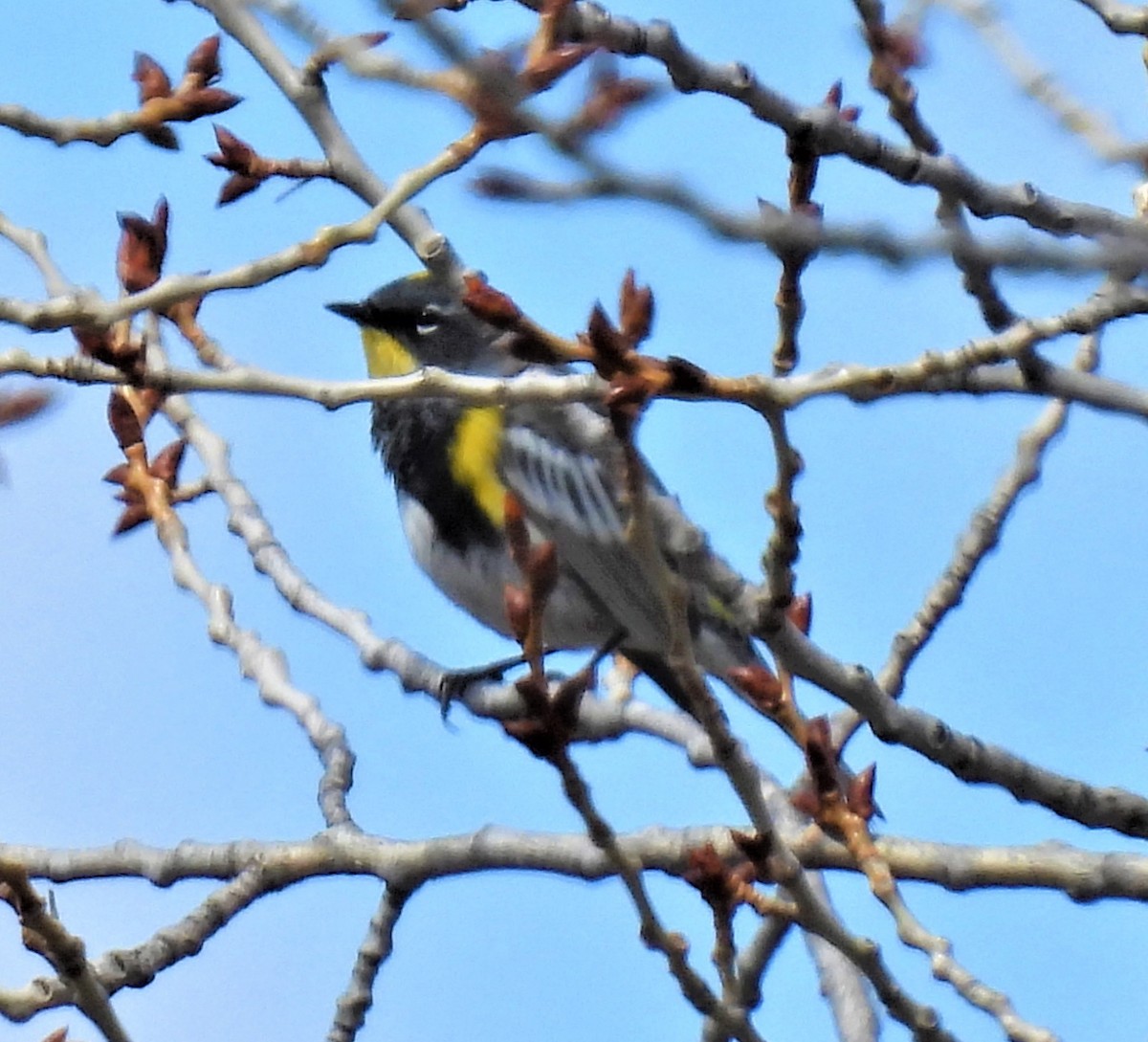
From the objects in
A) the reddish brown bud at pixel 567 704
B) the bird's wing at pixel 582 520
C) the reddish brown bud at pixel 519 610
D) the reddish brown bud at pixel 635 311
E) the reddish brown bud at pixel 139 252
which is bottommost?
the reddish brown bud at pixel 567 704

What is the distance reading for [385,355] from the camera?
703 centimetres

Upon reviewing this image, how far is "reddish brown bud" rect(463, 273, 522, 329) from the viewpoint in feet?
8.27

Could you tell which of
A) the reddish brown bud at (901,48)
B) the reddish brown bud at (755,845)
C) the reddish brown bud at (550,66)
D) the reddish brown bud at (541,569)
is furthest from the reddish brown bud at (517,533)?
the reddish brown bud at (901,48)

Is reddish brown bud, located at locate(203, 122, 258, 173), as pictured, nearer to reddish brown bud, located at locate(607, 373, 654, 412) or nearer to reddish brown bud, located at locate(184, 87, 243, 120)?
reddish brown bud, located at locate(184, 87, 243, 120)

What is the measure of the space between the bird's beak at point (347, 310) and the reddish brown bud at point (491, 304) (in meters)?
4.49

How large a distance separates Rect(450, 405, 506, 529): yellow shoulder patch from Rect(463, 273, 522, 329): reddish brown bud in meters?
3.47

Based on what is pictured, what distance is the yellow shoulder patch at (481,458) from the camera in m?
6.10

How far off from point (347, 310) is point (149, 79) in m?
3.14

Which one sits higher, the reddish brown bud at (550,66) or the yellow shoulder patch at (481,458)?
the yellow shoulder patch at (481,458)

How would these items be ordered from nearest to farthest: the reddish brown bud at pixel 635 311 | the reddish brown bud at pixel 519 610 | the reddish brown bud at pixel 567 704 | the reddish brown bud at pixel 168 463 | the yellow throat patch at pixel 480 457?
the reddish brown bud at pixel 635 311
the reddish brown bud at pixel 567 704
the reddish brown bud at pixel 519 610
the reddish brown bud at pixel 168 463
the yellow throat patch at pixel 480 457

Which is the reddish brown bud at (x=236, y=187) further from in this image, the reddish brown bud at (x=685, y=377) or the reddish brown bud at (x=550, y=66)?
the reddish brown bud at (x=685, y=377)

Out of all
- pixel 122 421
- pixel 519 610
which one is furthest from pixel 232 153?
pixel 519 610

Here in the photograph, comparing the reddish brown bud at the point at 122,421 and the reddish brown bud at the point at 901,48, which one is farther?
the reddish brown bud at the point at 122,421

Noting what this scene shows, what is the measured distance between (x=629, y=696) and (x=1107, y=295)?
3346mm
